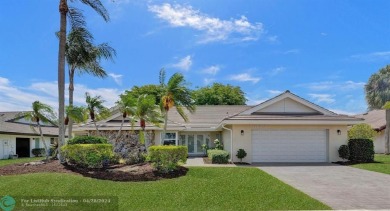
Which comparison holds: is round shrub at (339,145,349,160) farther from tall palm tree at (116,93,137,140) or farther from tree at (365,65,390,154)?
tree at (365,65,390,154)

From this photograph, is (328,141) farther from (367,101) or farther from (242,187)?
(367,101)

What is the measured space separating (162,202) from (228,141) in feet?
45.0

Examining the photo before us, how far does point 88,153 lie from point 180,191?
16.5ft

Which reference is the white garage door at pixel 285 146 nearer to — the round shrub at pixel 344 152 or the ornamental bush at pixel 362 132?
the round shrub at pixel 344 152

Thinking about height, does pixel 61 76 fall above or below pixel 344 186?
above

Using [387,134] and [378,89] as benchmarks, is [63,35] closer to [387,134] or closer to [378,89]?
[387,134]

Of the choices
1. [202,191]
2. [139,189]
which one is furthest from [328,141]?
[139,189]

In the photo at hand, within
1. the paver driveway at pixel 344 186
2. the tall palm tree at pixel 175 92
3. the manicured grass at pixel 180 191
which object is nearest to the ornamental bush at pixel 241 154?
the paver driveway at pixel 344 186

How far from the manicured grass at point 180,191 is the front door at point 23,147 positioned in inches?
1014

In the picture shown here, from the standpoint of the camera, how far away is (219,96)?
48938mm

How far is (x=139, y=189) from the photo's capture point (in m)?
11.1

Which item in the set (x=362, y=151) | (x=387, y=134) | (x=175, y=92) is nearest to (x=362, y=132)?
(x=387, y=134)

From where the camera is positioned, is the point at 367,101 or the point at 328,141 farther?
the point at 367,101

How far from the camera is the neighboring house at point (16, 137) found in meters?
31.4
